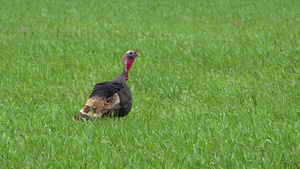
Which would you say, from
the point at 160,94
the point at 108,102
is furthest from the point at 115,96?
the point at 160,94

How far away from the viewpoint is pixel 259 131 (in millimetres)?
4426

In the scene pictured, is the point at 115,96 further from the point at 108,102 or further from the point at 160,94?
the point at 160,94

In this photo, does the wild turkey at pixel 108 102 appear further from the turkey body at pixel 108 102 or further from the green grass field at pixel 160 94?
the green grass field at pixel 160 94

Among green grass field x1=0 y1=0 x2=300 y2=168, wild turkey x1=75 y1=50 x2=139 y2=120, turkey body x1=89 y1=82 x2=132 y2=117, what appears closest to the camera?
green grass field x1=0 y1=0 x2=300 y2=168

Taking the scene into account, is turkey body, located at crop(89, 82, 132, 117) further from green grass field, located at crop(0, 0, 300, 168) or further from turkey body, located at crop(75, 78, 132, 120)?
green grass field, located at crop(0, 0, 300, 168)

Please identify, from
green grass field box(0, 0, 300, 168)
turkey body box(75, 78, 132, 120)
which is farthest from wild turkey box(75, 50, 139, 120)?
green grass field box(0, 0, 300, 168)

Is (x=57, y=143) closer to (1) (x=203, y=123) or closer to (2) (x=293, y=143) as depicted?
(1) (x=203, y=123)

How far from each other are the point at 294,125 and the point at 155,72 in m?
3.03

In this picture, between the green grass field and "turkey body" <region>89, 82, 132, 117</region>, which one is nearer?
the green grass field

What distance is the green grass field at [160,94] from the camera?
13.1 feet

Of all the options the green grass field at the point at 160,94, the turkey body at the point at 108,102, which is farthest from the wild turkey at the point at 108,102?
the green grass field at the point at 160,94

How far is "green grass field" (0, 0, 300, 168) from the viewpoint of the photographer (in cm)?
399

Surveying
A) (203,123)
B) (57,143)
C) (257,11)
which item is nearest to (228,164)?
(203,123)

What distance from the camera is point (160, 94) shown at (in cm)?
639
